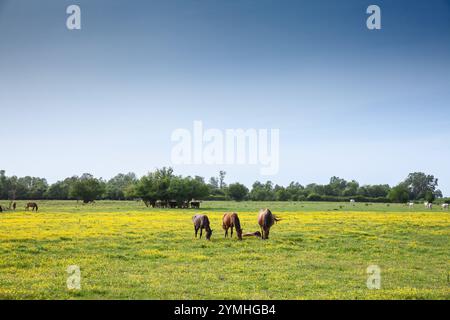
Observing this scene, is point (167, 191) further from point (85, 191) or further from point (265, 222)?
point (265, 222)

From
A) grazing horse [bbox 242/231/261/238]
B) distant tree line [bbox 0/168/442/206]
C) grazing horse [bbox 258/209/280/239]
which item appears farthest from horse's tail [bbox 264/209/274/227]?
distant tree line [bbox 0/168/442/206]

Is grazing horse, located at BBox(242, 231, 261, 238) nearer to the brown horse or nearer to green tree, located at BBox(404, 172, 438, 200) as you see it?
the brown horse

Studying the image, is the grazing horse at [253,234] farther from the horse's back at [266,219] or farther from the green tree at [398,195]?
the green tree at [398,195]

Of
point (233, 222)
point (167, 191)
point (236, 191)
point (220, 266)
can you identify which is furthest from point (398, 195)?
point (220, 266)

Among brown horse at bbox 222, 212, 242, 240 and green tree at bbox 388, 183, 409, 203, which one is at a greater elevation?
brown horse at bbox 222, 212, 242, 240

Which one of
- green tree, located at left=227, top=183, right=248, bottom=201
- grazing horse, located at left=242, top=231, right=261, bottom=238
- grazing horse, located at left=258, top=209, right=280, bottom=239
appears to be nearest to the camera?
grazing horse, located at left=258, top=209, right=280, bottom=239

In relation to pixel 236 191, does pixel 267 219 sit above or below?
above

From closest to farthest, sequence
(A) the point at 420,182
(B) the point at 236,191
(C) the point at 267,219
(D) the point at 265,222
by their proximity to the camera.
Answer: (D) the point at 265,222, (C) the point at 267,219, (B) the point at 236,191, (A) the point at 420,182

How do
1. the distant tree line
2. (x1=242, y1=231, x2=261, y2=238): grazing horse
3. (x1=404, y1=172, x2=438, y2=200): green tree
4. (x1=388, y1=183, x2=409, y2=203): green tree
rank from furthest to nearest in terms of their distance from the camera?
(x1=404, y1=172, x2=438, y2=200): green tree
(x1=388, y1=183, x2=409, y2=203): green tree
the distant tree line
(x1=242, y1=231, x2=261, y2=238): grazing horse

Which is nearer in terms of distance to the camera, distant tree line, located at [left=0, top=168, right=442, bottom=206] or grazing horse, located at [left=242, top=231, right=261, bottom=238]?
grazing horse, located at [left=242, top=231, right=261, bottom=238]

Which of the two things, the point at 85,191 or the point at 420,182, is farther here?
the point at 420,182

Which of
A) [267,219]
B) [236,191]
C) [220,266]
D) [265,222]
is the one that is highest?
[267,219]

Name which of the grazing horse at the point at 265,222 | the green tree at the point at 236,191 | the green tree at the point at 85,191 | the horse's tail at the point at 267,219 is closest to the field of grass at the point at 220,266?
the grazing horse at the point at 265,222
